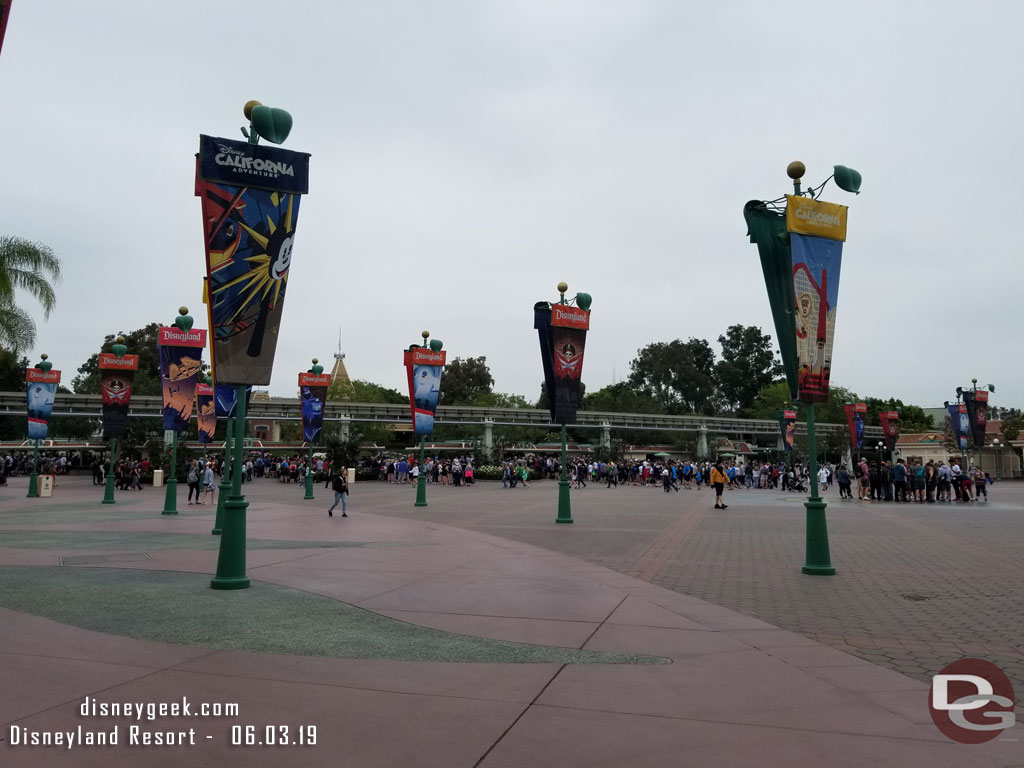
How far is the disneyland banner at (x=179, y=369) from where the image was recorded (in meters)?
18.8

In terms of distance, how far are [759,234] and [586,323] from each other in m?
7.32

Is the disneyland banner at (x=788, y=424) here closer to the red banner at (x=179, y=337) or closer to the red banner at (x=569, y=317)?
the red banner at (x=569, y=317)

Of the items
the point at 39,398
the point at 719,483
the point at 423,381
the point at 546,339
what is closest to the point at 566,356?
the point at 546,339

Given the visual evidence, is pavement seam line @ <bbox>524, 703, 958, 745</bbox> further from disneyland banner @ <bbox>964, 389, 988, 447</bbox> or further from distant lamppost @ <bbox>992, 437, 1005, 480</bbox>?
distant lamppost @ <bbox>992, 437, 1005, 480</bbox>

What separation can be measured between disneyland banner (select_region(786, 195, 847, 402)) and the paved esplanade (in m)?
3.01

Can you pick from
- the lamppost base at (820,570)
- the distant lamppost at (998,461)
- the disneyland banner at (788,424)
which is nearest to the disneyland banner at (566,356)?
the lamppost base at (820,570)

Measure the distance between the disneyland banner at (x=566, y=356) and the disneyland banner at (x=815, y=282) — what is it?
7.62m

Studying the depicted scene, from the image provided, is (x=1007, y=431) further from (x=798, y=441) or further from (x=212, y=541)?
(x=212, y=541)

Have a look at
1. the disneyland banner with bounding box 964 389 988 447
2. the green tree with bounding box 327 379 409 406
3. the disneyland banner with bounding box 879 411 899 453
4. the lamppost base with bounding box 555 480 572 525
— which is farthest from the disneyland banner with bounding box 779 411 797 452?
the green tree with bounding box 327 379 409 406

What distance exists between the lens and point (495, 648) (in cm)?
586

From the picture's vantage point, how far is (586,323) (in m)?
18.3

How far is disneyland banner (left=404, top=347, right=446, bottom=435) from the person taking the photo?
2408cm

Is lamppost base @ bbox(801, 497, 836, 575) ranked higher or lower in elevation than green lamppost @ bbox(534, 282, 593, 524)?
lower

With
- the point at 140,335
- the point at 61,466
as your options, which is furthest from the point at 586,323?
the point at 140,335
